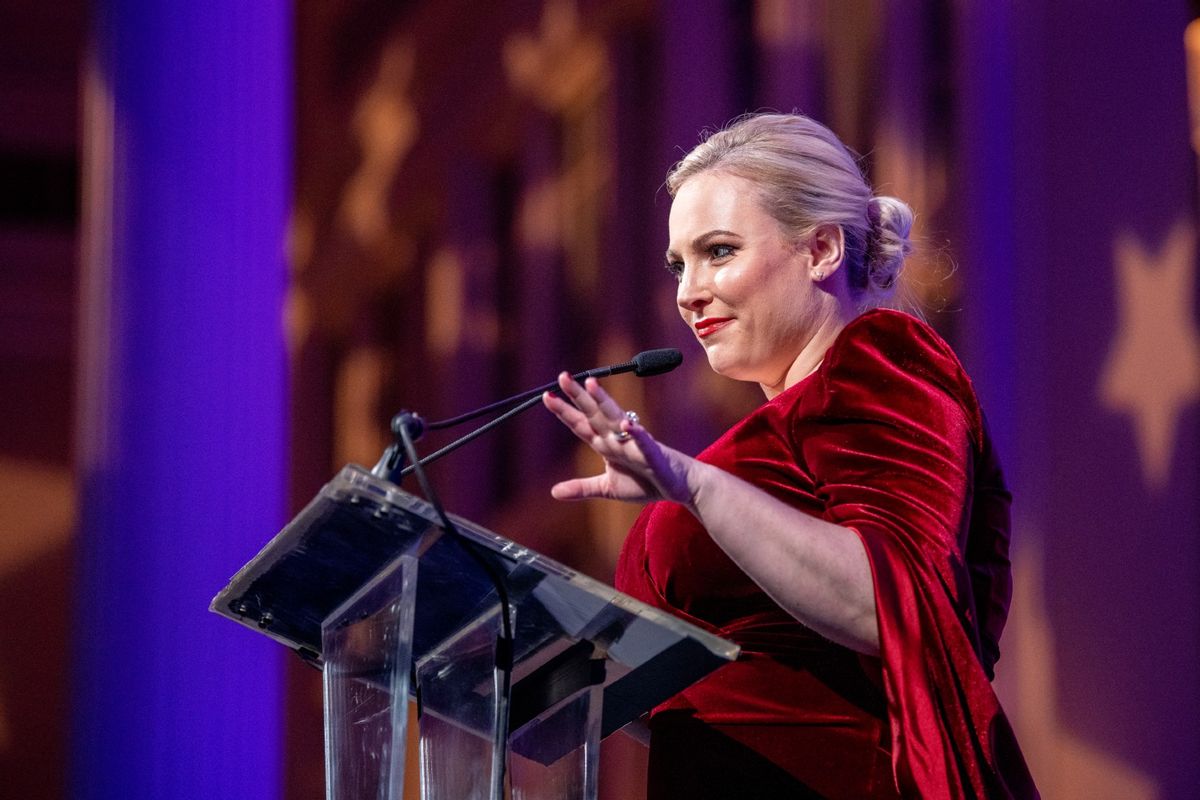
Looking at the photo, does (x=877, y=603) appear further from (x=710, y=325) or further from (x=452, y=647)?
(x=710, y=325)

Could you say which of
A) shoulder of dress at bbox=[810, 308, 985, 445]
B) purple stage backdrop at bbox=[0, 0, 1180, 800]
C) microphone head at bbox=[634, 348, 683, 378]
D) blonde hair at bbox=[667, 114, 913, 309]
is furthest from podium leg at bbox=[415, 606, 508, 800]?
purple stage backdrop at bbox=[0, 0, 1180, 800]

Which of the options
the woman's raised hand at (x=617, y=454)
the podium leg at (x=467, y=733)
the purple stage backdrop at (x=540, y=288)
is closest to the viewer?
the woman's raised hand at (x=617, y=454)

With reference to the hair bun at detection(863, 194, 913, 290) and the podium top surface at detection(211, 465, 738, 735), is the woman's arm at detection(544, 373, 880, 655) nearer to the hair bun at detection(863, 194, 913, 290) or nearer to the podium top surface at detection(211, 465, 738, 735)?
the podium top surface at detection(211, 465, 738, 735)

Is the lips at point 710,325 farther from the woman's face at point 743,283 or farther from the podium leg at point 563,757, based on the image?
the podium leg at point 563,757

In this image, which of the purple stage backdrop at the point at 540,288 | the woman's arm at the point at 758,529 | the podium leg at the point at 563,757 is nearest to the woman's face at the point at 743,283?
the woman's arm at the point at 758,529

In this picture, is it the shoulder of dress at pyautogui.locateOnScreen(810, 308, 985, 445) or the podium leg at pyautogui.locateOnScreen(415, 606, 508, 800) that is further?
the shoulder of dress at pyautogui.locateOnScreen(810, 308, 985, 445)

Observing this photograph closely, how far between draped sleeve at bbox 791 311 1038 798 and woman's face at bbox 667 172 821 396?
136mm

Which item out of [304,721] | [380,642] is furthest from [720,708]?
[304,721]

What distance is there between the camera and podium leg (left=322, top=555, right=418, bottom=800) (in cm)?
99

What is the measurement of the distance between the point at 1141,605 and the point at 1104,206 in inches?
23.4

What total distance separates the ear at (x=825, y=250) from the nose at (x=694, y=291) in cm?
11

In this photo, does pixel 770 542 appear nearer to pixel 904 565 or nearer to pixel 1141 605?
pixel 904 565

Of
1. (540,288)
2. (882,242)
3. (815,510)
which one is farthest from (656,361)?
(540,288)

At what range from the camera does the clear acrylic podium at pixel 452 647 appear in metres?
0.95
